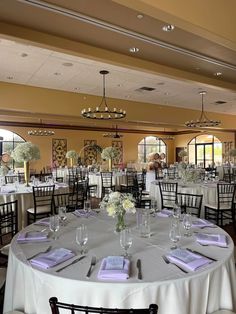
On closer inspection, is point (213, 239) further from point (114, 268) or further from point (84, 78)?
point (84, 78)

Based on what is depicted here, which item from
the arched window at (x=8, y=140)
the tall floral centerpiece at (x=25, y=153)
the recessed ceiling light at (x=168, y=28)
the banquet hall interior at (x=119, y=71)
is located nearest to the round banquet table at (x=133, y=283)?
the banquet hall interior at (x=119, y=71)

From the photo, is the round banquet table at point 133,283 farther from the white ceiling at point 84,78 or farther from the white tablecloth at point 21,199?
the white ceiling at point 84,78

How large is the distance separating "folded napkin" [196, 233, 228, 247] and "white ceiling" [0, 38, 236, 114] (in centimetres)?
423

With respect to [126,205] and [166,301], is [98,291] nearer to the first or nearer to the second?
[166,301]

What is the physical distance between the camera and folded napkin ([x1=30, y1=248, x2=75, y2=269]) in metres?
2.06

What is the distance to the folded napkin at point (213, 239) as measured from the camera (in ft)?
8.12

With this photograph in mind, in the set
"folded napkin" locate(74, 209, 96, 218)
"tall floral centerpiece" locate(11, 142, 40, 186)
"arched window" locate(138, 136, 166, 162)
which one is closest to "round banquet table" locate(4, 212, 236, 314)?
"folded napkin" locate(74, 209, 96, 218)

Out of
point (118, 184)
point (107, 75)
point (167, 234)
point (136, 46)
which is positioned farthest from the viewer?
point (118, 184)

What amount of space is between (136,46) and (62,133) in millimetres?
12674

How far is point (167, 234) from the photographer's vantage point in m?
2.79

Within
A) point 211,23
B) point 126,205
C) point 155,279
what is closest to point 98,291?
point 155,279

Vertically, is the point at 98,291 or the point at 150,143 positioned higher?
the point at 150,143

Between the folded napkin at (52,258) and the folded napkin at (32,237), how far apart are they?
36 centimetres

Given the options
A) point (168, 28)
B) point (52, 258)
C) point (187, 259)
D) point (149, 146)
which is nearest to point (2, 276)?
point (52, 258)
